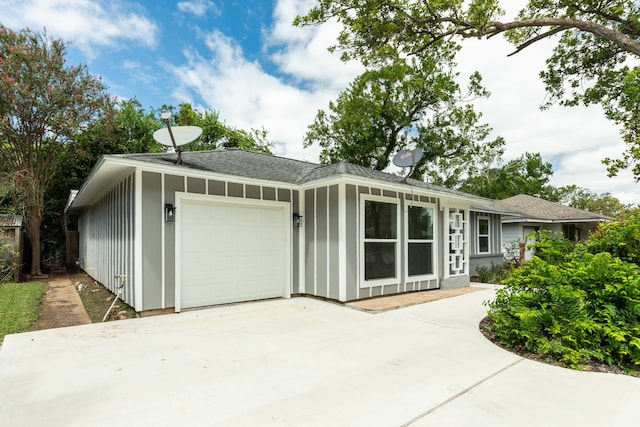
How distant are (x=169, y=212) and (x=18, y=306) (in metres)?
3.52

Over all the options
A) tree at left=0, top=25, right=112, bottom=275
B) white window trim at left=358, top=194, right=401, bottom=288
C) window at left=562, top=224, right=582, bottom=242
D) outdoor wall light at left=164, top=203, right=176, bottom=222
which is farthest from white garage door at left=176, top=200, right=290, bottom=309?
window at left=562, top=224, right=582, bottom=242

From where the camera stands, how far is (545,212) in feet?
49.9

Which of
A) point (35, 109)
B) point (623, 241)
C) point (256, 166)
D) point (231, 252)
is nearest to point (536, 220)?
point (623, 241)

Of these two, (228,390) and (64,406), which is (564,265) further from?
(64,406)

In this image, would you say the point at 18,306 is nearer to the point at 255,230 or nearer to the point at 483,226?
the point at 255,230

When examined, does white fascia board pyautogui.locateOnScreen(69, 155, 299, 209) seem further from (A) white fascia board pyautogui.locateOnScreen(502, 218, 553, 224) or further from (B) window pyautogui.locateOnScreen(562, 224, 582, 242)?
(B) window pyautogui.locateOnScreen(562, 224, 582, 242)

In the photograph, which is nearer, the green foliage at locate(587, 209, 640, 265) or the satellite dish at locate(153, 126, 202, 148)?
the green foliage at locate(587, 209, 640, 265)

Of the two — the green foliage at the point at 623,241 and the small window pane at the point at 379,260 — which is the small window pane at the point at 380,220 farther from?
the green foliage at the point at 623,241

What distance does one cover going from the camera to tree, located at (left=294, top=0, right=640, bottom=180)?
8219 millimetres

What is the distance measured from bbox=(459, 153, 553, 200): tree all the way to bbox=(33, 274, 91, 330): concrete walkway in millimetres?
27797

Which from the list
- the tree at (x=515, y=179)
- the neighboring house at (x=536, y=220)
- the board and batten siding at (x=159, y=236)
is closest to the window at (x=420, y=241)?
the board and batten siding at (x=159, y=236)

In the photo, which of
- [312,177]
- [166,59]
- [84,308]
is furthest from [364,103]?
[84,308]

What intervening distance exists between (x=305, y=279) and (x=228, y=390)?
4.24m

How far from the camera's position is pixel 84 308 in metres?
6.00
